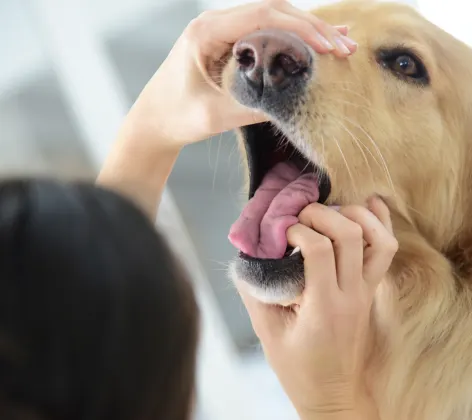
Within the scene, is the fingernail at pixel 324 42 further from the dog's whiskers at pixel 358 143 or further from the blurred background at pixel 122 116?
the blurred background at pixel 122 116

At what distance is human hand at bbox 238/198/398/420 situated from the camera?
0.86 metres

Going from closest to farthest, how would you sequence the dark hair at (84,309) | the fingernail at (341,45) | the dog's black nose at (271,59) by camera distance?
the dark hair at (84,309)
the dog's black nose at (271,59)
the fingernail at (341,45)

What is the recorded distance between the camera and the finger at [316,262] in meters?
0.85

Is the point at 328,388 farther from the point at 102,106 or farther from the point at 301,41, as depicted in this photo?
the point at 102,106

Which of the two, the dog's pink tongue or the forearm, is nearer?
the dog's pink tongue

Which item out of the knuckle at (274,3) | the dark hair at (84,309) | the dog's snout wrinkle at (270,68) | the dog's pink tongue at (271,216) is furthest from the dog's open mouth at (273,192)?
the dark hair at (84,309)

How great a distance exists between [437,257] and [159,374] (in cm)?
72

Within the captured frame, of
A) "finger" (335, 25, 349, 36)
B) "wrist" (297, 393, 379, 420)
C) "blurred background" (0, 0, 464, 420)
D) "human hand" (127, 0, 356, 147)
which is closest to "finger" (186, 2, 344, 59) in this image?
"human hand" (127, 0, 356, 147)

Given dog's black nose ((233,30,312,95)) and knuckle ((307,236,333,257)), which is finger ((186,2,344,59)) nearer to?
dog's black nose ((233,30,312,95))

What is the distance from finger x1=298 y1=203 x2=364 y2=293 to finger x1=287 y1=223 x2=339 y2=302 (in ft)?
0.04

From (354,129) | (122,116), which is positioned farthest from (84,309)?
(122,116)

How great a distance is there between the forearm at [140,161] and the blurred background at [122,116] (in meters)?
0.83

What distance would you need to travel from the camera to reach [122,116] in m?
2.08

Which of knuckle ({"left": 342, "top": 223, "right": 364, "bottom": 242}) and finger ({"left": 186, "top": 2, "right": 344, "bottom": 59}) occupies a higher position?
finger ({"left": 186, "top": 2, "right": 344, "bottom": 59})
